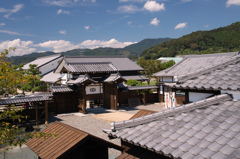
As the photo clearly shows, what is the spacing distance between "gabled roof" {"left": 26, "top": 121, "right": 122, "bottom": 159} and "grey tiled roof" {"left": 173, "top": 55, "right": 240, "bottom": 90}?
2123 mm

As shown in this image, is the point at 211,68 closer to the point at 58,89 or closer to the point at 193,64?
the point at 58,89

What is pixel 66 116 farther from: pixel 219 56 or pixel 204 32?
pixel 204 32

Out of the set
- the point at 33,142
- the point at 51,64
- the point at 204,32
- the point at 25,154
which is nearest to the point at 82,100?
the point at 25,154

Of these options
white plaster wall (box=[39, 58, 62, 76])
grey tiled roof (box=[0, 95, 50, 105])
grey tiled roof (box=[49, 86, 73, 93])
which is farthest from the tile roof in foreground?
white plaster wall (box=[39, 58, 62, 76])

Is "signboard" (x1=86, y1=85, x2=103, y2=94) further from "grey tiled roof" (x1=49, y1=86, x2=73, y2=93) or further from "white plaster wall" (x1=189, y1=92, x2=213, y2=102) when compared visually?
"white plaster wall" (x1=189, y1=92, x2=213, y2=102)

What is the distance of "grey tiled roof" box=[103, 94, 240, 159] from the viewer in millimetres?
2559

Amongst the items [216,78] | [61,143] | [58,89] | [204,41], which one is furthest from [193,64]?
[204,41]

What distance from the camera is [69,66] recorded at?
18.7 m

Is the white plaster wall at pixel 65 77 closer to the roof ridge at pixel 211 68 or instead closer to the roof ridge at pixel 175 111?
the roof ridge at pixel 211 68

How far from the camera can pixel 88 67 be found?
1914 cm

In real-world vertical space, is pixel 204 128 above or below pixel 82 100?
above

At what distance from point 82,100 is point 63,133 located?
1264 centimetres

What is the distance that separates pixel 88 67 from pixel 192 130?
1676cm

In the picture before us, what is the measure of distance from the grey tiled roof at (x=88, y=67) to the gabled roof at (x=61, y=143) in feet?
43.7
